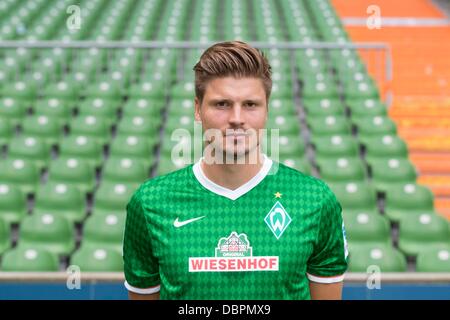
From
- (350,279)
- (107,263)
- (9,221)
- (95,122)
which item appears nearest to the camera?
(350,279)

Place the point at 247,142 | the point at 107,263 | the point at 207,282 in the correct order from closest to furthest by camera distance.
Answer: the point at 247,142, the point at 207,282, the point at 107,263

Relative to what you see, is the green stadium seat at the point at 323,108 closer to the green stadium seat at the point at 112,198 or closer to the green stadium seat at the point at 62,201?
the green stadium seat at the point at 112,198

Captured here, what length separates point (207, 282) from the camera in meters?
1.67

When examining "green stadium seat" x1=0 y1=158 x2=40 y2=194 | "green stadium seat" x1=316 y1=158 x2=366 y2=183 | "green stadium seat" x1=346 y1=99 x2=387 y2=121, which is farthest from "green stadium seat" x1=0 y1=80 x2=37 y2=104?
"green stadium seat" x1=346 y1=99 x2=387 y2=121

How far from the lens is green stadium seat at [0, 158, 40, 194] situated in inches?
233

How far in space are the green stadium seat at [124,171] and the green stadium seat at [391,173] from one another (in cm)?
Answer: 216

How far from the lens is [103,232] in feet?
16.7

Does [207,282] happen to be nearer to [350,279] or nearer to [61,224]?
[350,279]

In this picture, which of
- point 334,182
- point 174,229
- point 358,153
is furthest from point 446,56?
point 174,229

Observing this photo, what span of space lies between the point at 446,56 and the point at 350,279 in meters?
7.17

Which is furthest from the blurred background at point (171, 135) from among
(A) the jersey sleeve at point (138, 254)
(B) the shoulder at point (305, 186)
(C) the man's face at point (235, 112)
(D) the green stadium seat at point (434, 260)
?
(C) the man's face at point (235, 112)

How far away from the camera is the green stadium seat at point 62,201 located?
5.54 m

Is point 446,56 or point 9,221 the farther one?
point 446,56
